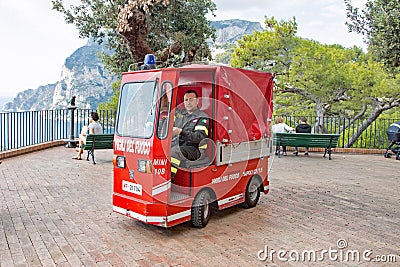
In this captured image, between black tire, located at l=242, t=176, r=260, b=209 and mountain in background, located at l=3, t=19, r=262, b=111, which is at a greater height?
mountain in background, located at l=3, t=19, r=262, b=111

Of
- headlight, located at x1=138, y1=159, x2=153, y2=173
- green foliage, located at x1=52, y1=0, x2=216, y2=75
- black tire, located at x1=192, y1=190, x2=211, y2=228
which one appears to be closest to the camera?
headlight, located at x1=138, y1=159, x2=153, y2=173

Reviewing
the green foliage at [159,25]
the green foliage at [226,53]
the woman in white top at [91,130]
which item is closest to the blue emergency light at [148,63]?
the woman in white top at [91,130]

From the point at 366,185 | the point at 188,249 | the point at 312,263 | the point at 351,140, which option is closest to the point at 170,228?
the point at 188,249

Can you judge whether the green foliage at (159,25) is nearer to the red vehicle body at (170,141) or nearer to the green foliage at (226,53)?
the green foliage at (226,53)

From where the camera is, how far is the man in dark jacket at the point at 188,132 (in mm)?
4965

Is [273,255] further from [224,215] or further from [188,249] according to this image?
[224,215]

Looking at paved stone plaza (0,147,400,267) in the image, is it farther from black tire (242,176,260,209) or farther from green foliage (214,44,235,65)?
green foliage (214,44,235,65)

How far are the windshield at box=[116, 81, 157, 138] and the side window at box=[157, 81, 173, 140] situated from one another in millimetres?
85

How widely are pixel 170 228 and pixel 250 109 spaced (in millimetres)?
2100

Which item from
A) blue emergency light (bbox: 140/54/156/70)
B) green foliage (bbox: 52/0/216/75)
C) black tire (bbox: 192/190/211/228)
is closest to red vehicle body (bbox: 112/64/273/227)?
black tire (bbox: 192/190/211/228)

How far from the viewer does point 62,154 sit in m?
11.3

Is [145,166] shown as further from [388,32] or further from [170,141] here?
[388,32]

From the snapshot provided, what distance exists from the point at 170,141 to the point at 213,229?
1346 millimetres

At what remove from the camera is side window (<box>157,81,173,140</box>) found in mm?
4527
